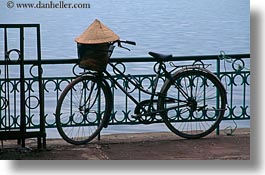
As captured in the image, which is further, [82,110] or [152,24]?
[82,110]

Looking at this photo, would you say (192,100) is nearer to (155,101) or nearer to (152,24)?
(155,101)

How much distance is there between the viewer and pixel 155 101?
11.8 m

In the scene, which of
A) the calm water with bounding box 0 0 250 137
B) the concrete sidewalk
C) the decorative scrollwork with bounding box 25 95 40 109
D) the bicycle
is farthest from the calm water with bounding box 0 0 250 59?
the concrete sidewalk

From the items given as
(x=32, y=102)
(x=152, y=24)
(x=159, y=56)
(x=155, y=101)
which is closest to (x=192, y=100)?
(x=155, y=101)

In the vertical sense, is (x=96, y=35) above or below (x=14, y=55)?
above

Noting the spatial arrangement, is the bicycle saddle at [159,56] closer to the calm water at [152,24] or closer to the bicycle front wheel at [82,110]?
the calm water at [152,24]

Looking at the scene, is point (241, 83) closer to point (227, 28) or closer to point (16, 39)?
point (227, 28)

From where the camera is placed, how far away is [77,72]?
11.7 metres

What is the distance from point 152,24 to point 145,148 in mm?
872

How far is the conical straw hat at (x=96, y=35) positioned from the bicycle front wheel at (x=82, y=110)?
0.95ft

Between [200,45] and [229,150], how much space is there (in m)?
0.76

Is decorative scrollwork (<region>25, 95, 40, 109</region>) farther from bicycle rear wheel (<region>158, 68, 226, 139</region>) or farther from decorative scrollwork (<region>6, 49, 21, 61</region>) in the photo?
bicycle rear wheel (<region>158, 68, 226, 139</region>)

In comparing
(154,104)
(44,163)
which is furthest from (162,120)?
(44,163)

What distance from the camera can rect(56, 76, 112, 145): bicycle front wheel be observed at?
1166 centimetres
